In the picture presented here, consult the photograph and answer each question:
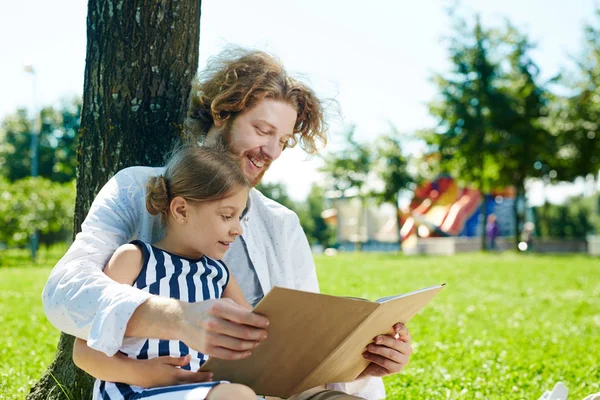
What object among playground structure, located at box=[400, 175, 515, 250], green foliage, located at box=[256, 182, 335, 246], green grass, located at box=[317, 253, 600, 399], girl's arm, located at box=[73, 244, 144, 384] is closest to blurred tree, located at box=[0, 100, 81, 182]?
playground structure, located at box=[400, 175, 515, 250]

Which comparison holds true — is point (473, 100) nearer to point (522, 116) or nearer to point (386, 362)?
point (522, 116)

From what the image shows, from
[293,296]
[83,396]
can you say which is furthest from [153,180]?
[83,396]

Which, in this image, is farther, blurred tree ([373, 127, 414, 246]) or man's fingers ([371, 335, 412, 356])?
blurred tree ([373, 127, 414, 246])

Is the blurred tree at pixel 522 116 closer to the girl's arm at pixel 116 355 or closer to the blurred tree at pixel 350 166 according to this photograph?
the blurred tree at pixel 350 166

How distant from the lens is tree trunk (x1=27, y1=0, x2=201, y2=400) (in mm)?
3262

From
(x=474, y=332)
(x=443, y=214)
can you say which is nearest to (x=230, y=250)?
(x=474, y=332)

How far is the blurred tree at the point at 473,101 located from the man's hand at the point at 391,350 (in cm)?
2497

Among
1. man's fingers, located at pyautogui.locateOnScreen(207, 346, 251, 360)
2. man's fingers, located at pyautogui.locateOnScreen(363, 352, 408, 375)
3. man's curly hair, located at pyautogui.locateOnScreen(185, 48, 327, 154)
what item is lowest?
man's fingers, located at pyautogui.locateOnScreen(363, 352, 408, 375)

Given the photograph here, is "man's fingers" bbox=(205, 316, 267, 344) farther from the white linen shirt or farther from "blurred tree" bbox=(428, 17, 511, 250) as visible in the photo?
"blurred tree" bbox=(428, 17, 511, 250)

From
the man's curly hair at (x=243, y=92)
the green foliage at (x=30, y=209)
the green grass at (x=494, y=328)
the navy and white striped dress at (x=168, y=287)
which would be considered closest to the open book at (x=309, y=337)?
the navy and white striped dress at (x=168, y=287)

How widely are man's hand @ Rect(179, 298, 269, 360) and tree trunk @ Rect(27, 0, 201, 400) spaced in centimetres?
174

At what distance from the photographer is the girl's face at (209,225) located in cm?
229

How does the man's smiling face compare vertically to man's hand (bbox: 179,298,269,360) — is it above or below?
above

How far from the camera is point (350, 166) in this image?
33.3m
